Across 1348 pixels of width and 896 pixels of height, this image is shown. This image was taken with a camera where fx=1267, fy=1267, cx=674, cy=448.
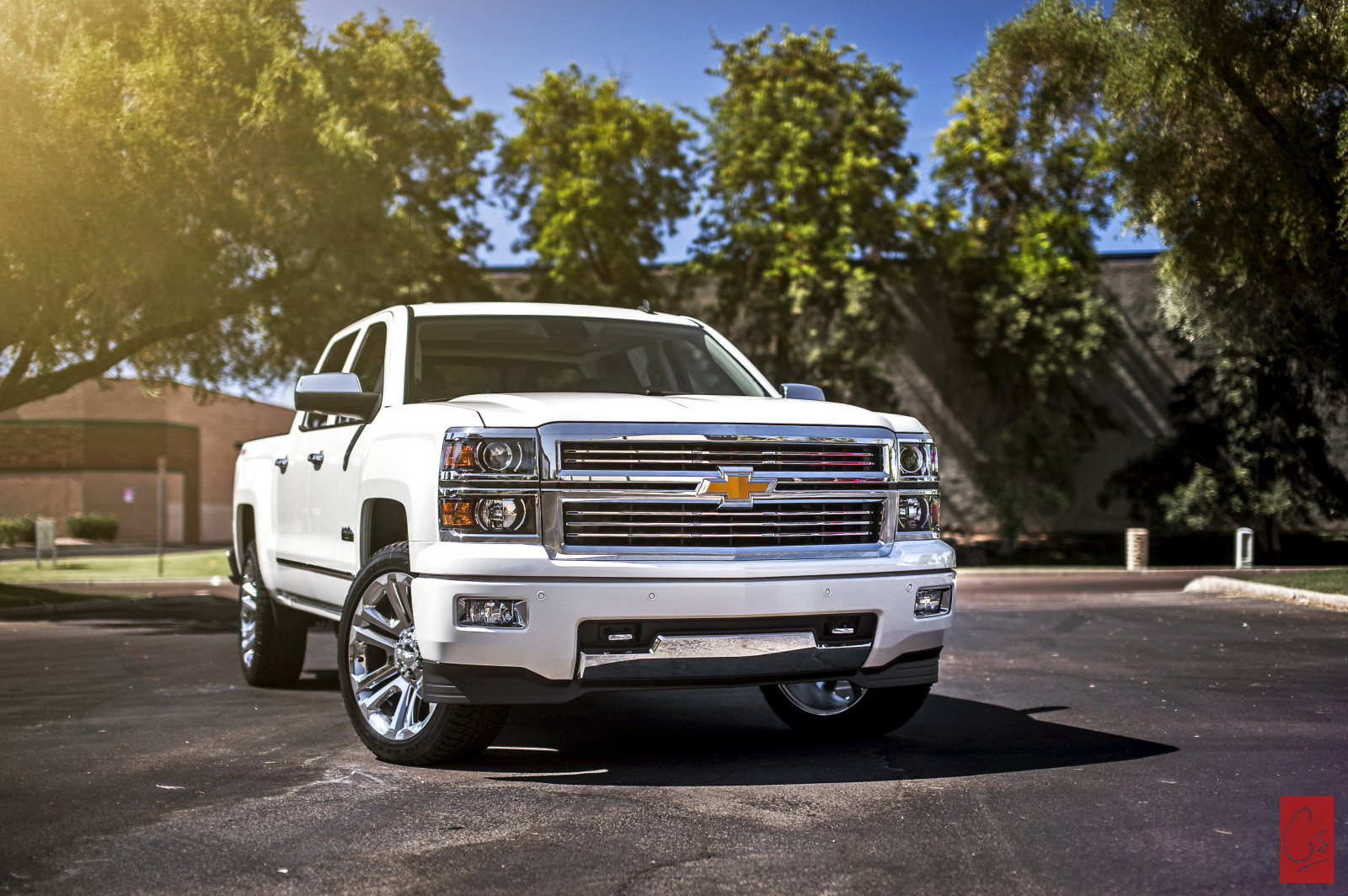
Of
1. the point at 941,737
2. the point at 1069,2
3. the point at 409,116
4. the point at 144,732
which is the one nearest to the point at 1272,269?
the point at 1069,2

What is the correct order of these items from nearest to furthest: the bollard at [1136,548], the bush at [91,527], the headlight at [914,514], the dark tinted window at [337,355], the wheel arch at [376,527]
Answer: the headlight at [914,514] < the wheel arch at [376,527] < the dark tinted window at [337,355] < the bollard at [1136,548] < the bush at [91,527]

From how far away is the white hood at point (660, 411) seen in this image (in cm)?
520

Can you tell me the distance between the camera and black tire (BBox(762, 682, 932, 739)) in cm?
619

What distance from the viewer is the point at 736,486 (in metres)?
5.28

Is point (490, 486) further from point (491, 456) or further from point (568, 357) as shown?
point (568, 357)

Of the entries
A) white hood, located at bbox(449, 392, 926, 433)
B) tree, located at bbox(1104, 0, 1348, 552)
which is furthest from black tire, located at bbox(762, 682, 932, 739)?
tree, located at bbox(1104, 0, 1348, 552)

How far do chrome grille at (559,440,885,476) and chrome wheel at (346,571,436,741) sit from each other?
94cm

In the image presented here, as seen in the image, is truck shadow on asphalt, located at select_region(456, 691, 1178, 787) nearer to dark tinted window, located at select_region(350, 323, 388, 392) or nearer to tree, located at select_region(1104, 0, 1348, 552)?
dark tinted window, located at select_region(350, 323, 388, 392)

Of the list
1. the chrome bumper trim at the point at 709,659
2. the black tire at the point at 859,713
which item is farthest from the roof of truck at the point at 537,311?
the chrome bumper trim at the point at 709,659

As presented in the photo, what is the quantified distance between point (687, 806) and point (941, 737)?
1.97m

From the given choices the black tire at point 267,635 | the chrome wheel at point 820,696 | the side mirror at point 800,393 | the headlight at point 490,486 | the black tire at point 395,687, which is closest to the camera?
the headlight at point 490,486

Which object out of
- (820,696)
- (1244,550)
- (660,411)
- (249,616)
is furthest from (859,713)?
(1244,550)

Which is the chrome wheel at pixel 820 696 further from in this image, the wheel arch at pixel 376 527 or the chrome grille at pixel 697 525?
the wheel arch at pixel 376 527

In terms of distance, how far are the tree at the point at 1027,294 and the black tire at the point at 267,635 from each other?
23091mm
